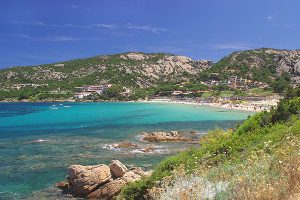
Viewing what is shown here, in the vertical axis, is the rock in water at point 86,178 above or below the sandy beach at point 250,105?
below

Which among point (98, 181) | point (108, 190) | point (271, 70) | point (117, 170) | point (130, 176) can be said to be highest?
point (271, 70)

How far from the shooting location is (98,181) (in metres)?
23.4

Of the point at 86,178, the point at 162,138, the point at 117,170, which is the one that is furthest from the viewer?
the point at 162,138

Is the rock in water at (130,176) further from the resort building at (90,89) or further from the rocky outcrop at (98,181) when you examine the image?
the resort building at (90,89)

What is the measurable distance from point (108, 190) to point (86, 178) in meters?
1.76

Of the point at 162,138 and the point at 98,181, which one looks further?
the point at 162,138

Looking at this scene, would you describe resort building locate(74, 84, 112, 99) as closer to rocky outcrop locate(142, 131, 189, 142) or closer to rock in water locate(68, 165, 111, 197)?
rocky outcrop locate(142, 131, 189, 142)

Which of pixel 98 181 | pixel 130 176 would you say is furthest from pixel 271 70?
pixel 98 181

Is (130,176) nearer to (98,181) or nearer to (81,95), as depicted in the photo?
(98,181)

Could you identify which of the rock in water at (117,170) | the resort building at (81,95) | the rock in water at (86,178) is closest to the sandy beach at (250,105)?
the resort building at (81,95)

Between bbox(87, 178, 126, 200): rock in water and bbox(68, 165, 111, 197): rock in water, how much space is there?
0.46m

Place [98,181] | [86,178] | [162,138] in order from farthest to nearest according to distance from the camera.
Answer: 1. [162,138]
2. [86,178]
3. [98,181]

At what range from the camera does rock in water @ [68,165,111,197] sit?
23195 mm

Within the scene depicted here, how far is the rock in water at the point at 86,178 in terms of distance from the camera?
23.2 m
